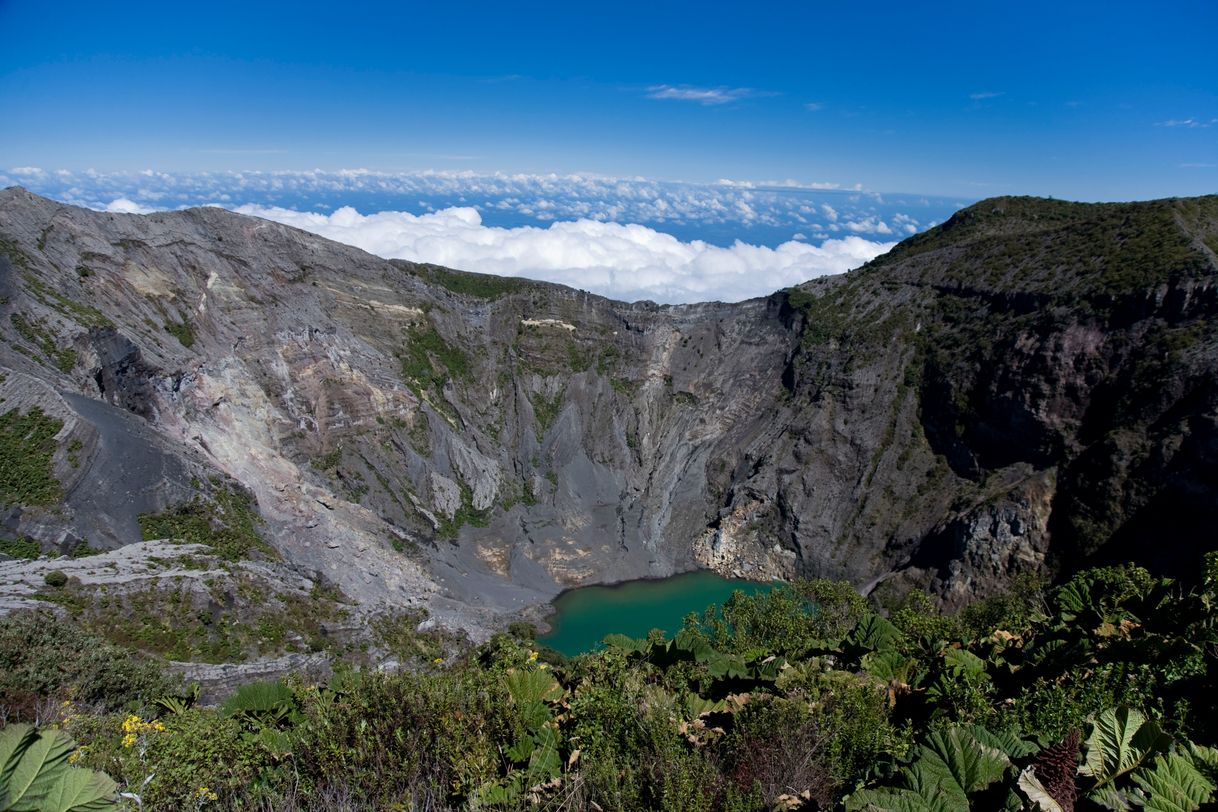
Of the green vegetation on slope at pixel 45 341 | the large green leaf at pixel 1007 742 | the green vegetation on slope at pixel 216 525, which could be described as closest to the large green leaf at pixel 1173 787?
the large green leaf at pixel 1007 742

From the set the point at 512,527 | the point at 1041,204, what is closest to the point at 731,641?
the point at 512,527

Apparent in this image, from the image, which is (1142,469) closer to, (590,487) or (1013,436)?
(1013,436)

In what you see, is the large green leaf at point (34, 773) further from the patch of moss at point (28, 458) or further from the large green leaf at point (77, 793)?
the patch of moss at point (28, 458)

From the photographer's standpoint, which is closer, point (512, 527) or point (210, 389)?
point (210, 389)

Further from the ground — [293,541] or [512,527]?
[293,541]

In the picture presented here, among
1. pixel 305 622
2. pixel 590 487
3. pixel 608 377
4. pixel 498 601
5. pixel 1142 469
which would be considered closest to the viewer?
pixel 305 622

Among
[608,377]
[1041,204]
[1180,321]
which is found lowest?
[608,377]
